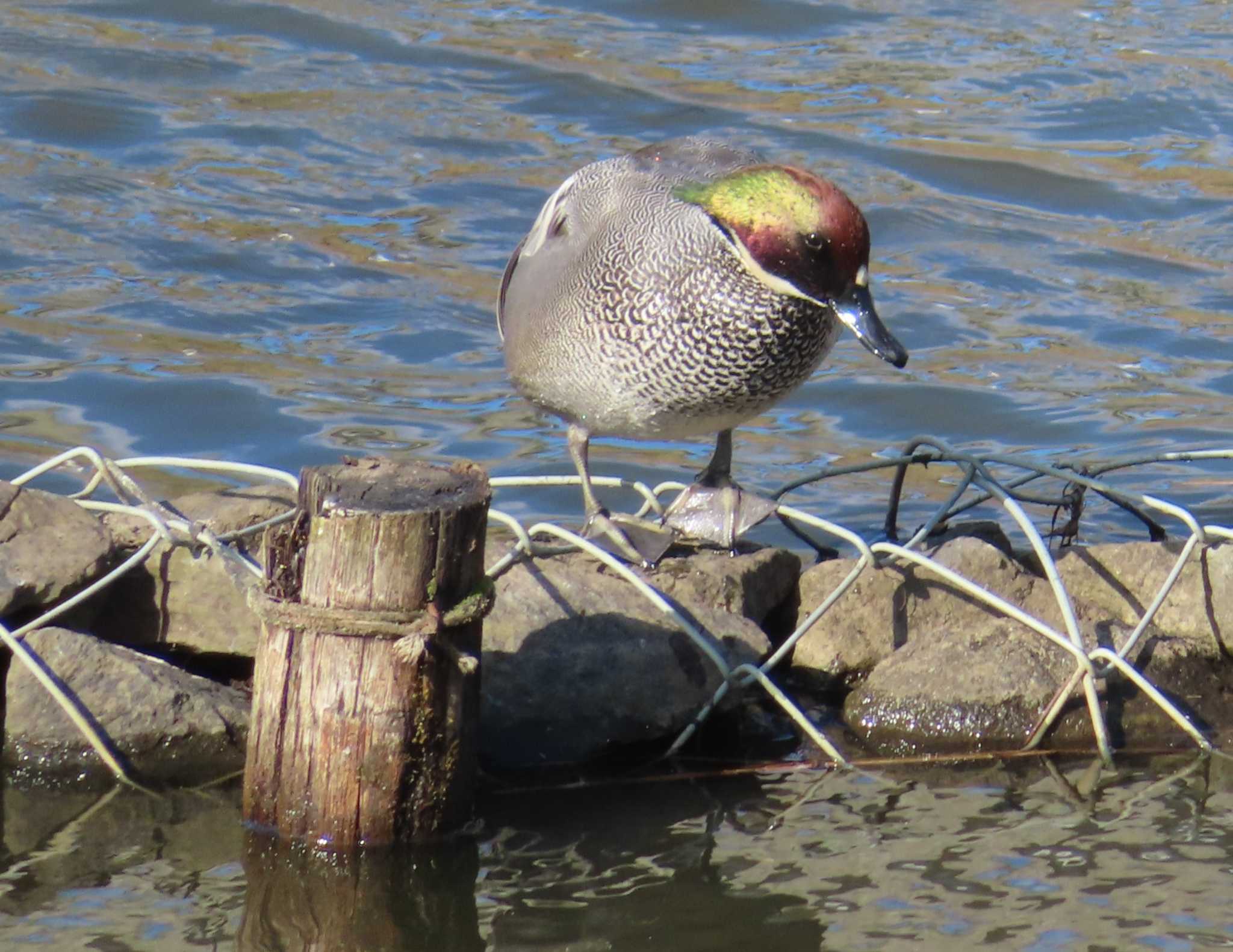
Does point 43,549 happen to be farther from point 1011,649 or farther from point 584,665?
point 1011,649

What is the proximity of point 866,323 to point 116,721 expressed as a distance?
72.1 inches

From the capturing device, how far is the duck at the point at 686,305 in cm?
423

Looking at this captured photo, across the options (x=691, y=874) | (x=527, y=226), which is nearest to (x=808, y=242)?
(x=691, y=874)

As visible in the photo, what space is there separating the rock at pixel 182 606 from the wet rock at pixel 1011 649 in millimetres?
1346

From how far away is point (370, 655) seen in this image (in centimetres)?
338

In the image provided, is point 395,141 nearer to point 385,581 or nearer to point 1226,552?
point 1226,552

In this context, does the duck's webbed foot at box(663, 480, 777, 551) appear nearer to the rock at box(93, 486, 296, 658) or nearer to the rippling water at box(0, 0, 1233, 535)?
the rock at box(93, 486, 296, 658)

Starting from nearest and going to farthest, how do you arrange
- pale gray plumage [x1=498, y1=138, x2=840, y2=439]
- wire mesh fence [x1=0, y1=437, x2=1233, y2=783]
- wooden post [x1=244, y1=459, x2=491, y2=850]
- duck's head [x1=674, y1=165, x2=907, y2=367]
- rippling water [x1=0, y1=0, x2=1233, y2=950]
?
wooden post [x1=244, y1=459, x2=491, y2=850]
rippling water [x1=0, y1=0, x2=1233, y2=950]
wire mesh fence [x1=0, y1=437, x2=1233, y2=783]
duck's head [x1=674, y1=165, x2=907, y2=367]
pale gray plumage [x1=498, y1=138, x2=840, y2=439]

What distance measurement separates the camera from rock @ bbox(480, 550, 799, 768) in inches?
158

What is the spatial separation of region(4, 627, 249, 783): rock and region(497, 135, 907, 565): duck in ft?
3.73

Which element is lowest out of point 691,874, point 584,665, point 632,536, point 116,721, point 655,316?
point 691,874

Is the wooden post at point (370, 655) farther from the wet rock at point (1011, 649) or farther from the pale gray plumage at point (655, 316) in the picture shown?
the wet rock at point (1011, 649)

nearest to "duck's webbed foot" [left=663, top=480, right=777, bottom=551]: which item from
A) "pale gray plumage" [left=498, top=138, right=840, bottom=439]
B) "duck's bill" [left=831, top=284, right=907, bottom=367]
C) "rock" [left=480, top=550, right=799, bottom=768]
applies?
"pale gray plumage" [left=498, top=138, right=840, bottom=439]

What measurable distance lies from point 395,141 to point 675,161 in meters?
5.70
